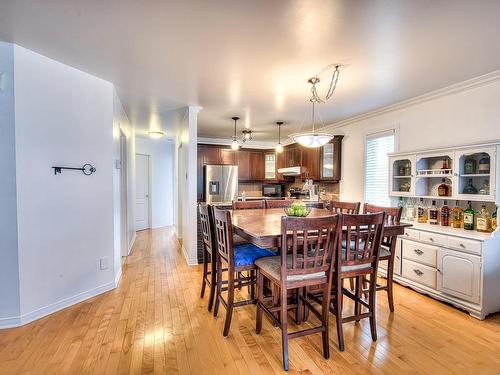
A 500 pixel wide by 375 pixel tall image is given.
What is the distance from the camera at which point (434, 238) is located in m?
2.89

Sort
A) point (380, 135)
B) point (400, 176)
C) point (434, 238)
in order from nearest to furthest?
1. point (434, 238)
2. point (400, 176)
3. point (380, 135)

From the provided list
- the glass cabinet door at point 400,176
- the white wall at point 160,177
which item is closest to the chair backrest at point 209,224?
the glass cabinet door at point 400,176

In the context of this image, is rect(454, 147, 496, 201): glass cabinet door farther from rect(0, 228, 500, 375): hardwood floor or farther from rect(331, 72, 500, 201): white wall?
rect(0, 228, 500, 375): hardwood floor

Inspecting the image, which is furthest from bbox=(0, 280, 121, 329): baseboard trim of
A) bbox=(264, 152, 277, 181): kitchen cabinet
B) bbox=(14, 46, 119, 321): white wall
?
bbox=(264, 152, 277, 181): kitchen cabinet

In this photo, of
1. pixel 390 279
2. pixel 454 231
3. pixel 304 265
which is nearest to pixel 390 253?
pixel 390 279

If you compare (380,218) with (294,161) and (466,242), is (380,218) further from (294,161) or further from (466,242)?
(294,161)

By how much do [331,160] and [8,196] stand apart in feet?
14.9

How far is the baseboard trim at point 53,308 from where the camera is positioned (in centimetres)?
231

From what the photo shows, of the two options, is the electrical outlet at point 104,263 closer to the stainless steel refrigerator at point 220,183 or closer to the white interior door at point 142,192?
the stainless steel refrigerator at point 220,183

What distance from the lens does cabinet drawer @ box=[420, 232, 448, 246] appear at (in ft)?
9.19

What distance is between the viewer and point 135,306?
2.74 meters

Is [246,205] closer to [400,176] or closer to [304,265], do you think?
[304,265]

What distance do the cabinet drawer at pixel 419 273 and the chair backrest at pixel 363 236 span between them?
1.21 meters

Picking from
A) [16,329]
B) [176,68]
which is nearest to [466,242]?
[176,68]
